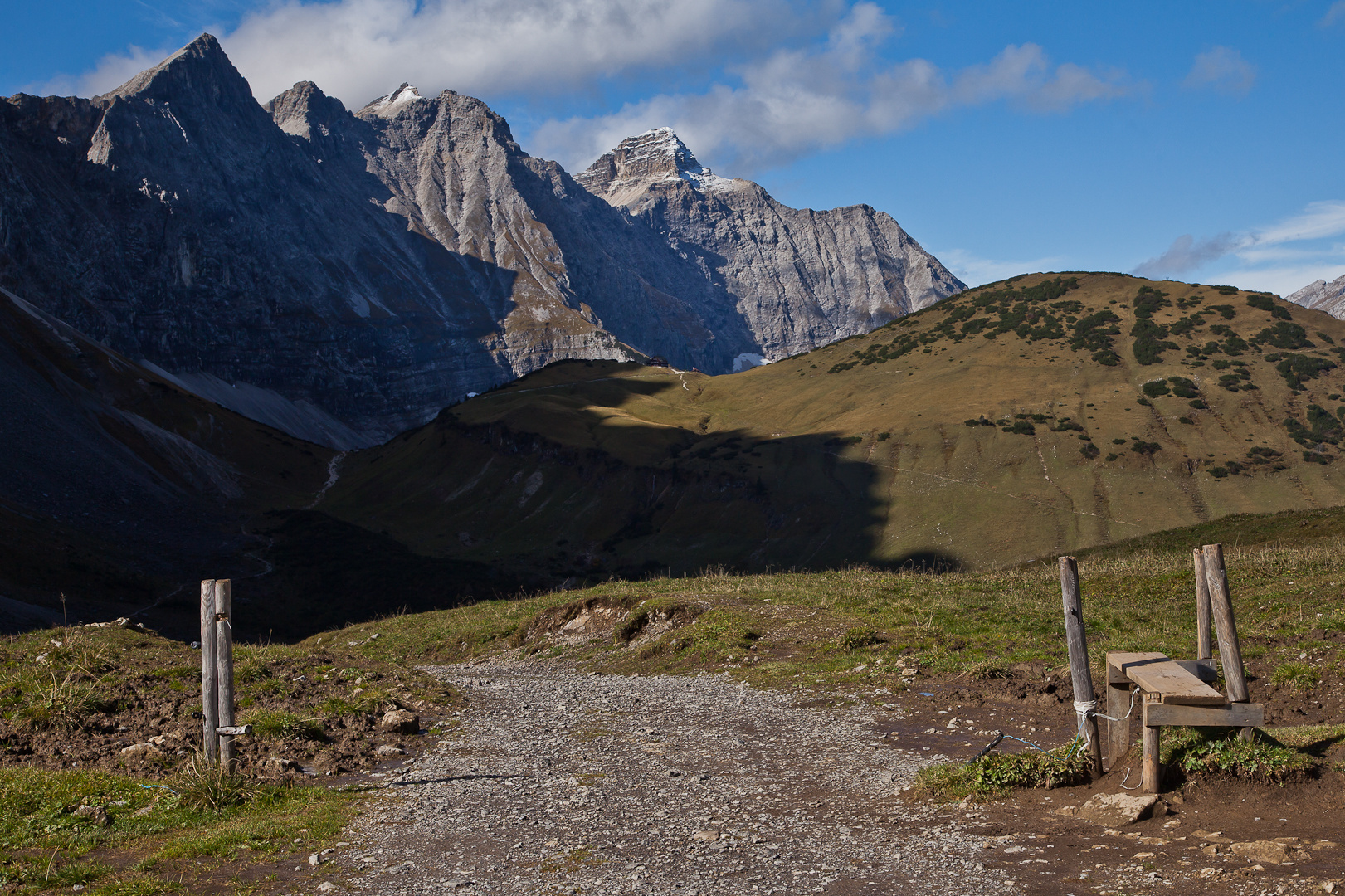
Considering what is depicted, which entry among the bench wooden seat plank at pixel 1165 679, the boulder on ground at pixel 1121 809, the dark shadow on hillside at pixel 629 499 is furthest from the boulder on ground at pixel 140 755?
the dark shadow on hillside at pixel 629 499

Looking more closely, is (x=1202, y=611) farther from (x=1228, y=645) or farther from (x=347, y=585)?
(x=347, y=585)

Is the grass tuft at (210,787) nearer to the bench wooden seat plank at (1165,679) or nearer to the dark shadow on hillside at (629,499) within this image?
the bench wooden seat plank at (1165,679)

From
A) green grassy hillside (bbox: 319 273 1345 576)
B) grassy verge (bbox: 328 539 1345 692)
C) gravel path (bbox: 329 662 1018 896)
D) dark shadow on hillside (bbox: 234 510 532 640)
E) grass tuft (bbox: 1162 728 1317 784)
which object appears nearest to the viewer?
gravel path (bbox: 329 662 1018 896)

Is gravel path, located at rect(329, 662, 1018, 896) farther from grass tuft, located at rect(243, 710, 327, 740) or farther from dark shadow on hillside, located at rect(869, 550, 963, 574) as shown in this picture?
dark shadow on hillside, located at rect(869, 550, 963, 574)

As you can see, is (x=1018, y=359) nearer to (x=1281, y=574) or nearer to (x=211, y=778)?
(x=1281, y=574)

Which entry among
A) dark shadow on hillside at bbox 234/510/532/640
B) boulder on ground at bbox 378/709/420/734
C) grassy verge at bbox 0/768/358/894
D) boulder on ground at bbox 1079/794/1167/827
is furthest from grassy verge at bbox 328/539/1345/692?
dark shadow on hillside at bbox 234/510/532/640

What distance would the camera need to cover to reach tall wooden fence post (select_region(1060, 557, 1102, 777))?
11.2m

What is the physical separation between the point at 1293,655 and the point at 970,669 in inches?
215

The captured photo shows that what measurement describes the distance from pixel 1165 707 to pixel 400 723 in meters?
12.5

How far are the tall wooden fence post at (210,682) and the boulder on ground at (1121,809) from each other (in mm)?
11385

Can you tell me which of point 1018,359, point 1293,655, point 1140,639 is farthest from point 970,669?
point 1018,359

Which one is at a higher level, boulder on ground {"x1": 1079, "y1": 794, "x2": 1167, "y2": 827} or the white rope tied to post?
the white rope tied to post

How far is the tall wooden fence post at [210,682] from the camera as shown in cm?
1273

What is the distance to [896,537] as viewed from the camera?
299ft
